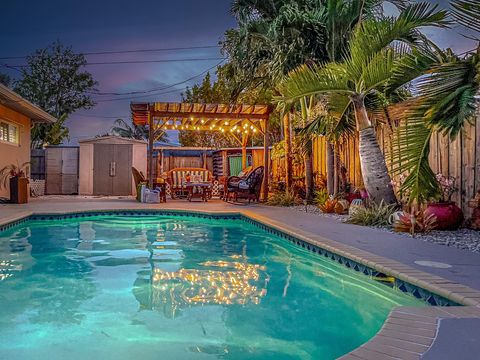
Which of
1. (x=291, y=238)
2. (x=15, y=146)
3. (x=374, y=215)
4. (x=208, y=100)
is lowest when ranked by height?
(x=291, y=238)

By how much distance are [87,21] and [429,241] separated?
2476 cm

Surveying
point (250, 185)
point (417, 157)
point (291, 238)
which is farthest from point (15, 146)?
point (417, 157)

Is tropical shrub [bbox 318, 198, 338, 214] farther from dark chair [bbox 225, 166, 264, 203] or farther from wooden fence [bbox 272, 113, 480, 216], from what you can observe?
dark chair [bbox 225, 166, 264, 203]

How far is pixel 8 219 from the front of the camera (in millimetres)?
7398

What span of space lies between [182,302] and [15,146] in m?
10.5

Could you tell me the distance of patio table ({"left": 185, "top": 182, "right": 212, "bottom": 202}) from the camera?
13102 millimetres

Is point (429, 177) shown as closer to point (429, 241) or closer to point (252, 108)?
point (429, 241)

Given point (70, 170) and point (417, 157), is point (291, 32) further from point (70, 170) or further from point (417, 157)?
point (70, 170)

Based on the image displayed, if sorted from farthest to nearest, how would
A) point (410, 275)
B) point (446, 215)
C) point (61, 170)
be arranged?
point (61, 170) < point (446, 215) < point (410, 275)

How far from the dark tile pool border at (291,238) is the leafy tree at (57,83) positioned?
14959mm

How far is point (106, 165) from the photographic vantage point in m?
15.9

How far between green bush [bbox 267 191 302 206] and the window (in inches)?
280

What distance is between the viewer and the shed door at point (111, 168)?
15910 mm

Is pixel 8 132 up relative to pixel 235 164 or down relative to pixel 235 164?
up
